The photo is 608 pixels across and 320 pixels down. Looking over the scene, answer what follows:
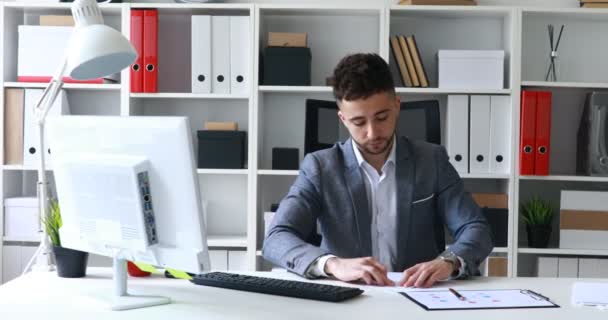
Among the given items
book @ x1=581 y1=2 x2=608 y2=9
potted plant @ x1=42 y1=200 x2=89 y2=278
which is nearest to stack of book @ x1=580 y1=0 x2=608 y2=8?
book @ x1=581 y1=2 x2=608 y2=9

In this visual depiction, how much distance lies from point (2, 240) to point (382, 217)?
2199 millimetres

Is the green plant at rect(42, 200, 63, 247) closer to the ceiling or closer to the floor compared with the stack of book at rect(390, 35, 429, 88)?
closer to the floor

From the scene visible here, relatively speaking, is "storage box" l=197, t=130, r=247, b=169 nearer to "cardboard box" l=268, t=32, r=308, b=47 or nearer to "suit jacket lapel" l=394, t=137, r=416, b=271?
"cardboard box" l=268, t=32, r=308, b=47

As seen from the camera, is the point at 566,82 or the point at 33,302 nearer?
the point at 33,302

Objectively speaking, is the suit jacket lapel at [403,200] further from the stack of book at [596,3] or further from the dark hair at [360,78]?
the stack of book at [596,3]

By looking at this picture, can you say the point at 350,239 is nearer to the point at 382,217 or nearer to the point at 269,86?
the point at 382,217

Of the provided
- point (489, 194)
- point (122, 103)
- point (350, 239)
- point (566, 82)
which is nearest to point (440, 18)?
point (566, 82)

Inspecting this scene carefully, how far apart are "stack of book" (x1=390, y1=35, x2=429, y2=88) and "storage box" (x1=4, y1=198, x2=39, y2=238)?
1901 mm

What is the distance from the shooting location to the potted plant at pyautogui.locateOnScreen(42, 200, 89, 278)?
1807mm

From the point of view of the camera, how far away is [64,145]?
5.33 ft

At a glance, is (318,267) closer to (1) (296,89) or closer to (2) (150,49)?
(1) (296,89)

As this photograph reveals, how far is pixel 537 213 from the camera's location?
3420mm

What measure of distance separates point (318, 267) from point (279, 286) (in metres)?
0.19

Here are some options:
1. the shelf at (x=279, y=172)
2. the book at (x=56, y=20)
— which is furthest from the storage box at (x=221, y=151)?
the book at (x=56, y=20)
